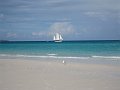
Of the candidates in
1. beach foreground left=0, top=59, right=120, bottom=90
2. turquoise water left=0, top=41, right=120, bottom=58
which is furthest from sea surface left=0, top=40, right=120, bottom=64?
beach foreground left=0, top=59, right=120, bottom=90

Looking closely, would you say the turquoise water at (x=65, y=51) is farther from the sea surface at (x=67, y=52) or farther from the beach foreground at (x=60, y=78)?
the beach foreground at (x=60, y=78)

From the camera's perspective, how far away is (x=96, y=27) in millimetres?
3121

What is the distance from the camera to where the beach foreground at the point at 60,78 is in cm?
294

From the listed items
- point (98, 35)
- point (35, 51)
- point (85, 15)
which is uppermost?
point (85, 15)

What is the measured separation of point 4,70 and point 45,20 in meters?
0.73

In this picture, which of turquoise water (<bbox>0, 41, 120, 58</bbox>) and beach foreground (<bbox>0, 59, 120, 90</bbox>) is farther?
turquoise water (<bbox>0, 41, 120, 58</bbox>)

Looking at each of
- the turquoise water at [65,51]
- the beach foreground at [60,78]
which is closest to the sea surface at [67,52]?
the turquoise water at [65,51]

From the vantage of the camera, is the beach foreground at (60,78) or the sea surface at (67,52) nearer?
the beach foreground at (60,78)

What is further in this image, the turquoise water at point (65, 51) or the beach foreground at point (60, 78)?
the turquoise water at point (65, 51)

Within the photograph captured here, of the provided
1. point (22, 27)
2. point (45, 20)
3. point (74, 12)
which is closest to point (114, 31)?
point (74, 12)

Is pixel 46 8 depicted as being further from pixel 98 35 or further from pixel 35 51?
pixel 35 51

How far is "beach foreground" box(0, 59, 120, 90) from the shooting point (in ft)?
9.63

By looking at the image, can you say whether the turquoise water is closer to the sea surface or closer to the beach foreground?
the sea surface

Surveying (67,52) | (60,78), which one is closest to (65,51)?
(67,52)
